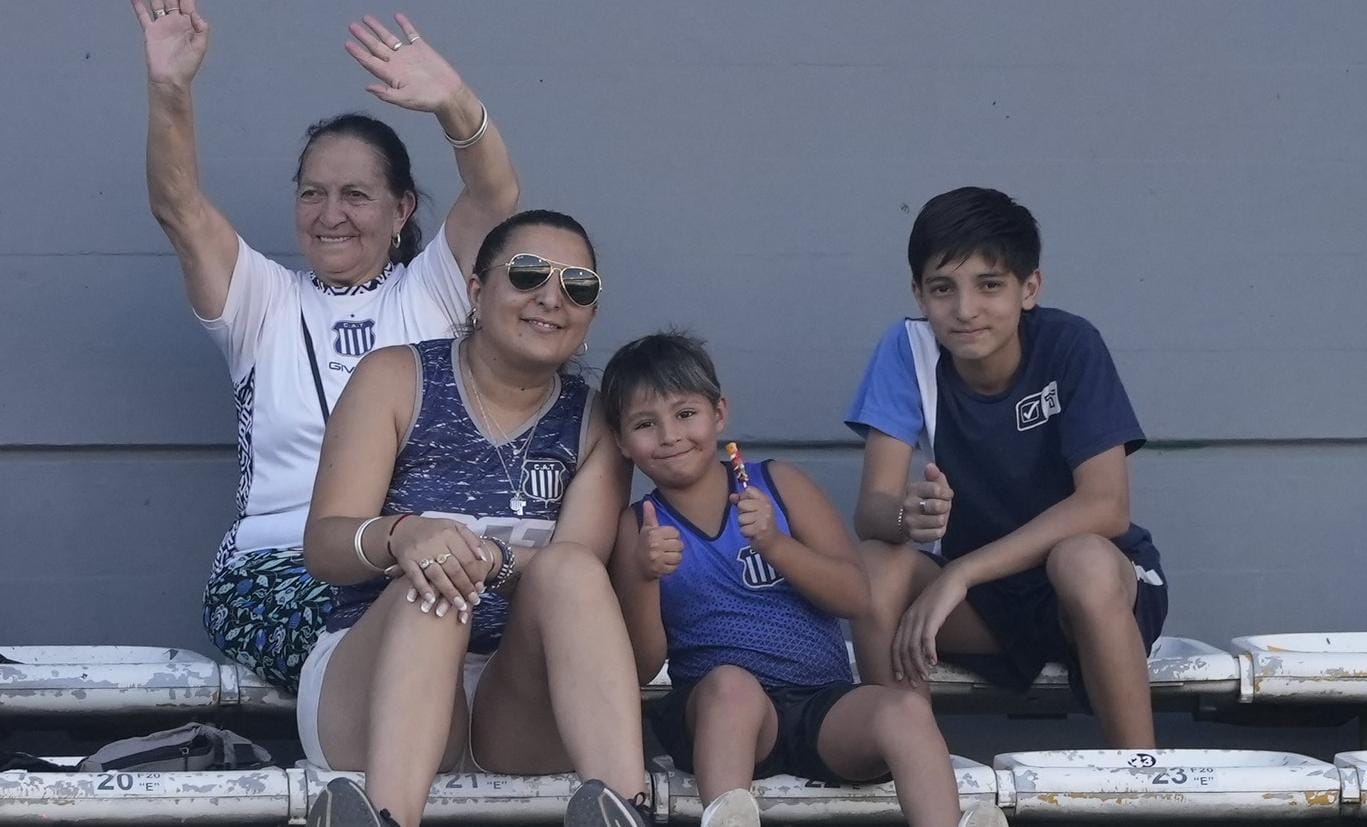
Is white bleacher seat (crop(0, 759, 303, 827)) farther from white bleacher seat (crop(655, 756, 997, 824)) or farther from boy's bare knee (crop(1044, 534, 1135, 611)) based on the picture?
boy's bare knee (crop(1044, 534, 1135, 611))

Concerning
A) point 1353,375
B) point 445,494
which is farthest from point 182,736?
point 1353,375

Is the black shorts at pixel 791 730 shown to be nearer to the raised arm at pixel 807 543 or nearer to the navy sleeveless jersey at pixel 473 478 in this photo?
the raised arm at pixel 807 543

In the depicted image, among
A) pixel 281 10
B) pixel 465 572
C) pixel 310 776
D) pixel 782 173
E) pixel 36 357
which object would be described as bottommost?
pixel 310 776

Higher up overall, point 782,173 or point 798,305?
point 782,173

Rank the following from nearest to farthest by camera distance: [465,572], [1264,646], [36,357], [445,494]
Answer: [465,572]
[445,494]
[1264,646]
[36,357]

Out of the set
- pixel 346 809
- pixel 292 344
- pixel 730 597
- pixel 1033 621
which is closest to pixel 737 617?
pixel 730 597

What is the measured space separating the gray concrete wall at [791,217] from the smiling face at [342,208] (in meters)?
0.41

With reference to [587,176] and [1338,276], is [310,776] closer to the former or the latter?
[587,176]

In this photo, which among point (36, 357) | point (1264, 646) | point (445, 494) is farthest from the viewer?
point (36, 357)

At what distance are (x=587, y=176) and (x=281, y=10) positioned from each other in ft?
2.38

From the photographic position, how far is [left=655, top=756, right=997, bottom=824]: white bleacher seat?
2.74 metres

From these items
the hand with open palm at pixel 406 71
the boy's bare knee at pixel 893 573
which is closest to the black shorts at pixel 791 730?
the boy's bare knee at pixel 893 573

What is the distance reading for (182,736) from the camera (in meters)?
2.86

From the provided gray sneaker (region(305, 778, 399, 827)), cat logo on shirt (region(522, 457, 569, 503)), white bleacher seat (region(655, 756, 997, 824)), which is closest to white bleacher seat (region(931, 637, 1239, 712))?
white bleacher seat (region(655, 756, 997, 824))
